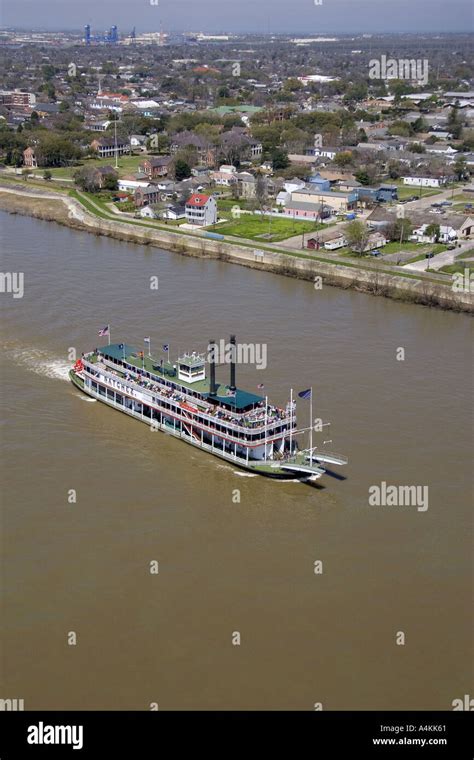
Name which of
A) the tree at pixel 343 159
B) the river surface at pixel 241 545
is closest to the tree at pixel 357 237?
the river surface at pixel 241 545

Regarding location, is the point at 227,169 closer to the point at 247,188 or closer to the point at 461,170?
the point at 247,188

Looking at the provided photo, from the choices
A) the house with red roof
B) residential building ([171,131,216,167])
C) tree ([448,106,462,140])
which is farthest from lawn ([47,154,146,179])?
tree ([448,106,462,140])

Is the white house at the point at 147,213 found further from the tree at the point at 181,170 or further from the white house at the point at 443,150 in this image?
the white house at the point at 443,150

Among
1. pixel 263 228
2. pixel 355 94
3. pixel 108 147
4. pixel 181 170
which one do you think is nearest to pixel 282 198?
pixel 263 228

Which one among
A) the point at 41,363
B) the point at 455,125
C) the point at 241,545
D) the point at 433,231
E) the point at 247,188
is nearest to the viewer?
the point at 241,545
